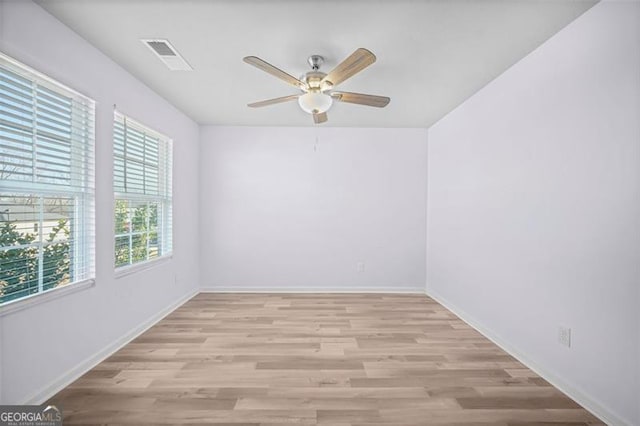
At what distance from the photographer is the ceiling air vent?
2.27 meters

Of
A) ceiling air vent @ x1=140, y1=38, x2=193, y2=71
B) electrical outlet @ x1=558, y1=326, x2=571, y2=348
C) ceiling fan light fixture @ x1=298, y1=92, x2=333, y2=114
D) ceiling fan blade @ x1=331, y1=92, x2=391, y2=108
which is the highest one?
ceiling air vent @ x1=140, y1=38, x2=193, y2=71

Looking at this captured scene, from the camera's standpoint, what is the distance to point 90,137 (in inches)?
93.7

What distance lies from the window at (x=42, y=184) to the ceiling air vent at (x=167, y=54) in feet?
2.10

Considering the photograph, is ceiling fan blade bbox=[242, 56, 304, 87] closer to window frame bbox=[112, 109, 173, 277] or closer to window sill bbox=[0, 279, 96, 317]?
window frame bbox=[112, 109, 173, 277]

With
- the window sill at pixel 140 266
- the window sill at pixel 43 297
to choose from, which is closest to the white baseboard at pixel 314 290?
the window sill at pixel 140 266

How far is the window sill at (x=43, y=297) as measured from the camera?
1.69 meters

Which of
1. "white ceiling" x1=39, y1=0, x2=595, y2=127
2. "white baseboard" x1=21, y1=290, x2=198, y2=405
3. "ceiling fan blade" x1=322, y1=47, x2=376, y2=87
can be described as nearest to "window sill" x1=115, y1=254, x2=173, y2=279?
"white baseboard" x1=21, y1=290, x2=198, y2=405

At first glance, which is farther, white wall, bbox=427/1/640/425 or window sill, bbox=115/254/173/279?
window sill, bbox=115/254/173/279

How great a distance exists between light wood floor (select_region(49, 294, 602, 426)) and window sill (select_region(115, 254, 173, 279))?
63cm

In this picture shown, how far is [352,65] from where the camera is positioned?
6.79 feet

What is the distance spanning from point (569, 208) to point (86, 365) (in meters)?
3.61

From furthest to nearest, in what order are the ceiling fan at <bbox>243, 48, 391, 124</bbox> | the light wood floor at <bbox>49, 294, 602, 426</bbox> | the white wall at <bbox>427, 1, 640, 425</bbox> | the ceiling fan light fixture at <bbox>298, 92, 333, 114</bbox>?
1. the ceiling fan light fixture at <bbox>298, 92, 333, 114</bbox>
2. the ceiling fan at <bbox>243, 48, 391, 124</bbox>
3. the light wood floor at <bbox>49, 294, 602, 426</bbox>
4. the white wall at <bbox>427, 1, 640, 425</bbox>

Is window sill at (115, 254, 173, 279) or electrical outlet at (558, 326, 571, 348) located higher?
window sill at (115, 254, 173, 279)

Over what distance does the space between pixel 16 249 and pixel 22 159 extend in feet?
1.75
